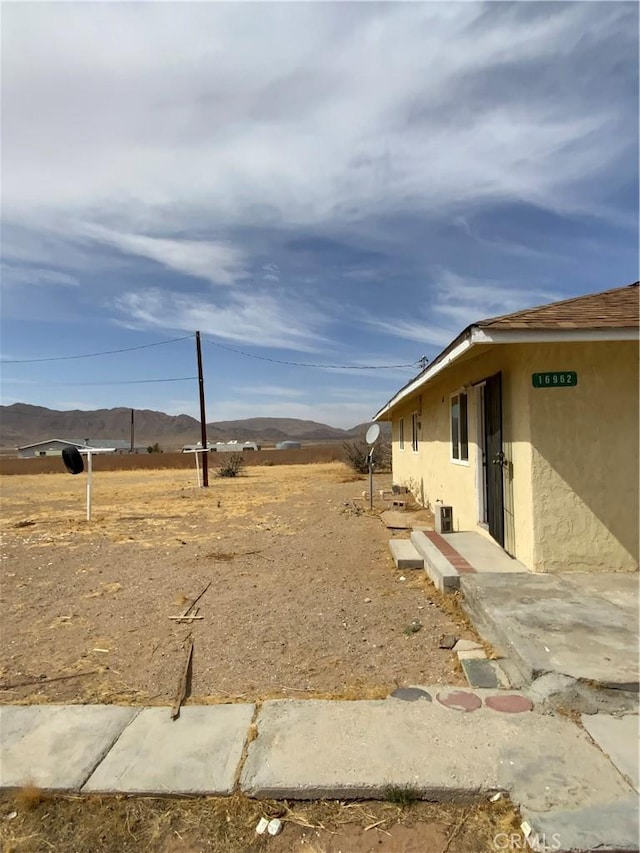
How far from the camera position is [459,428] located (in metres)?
8.66

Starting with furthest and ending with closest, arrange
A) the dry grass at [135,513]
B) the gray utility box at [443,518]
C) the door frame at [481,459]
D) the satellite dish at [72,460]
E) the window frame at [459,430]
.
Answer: the satellite dish at [72,460] < the dry grass at [135,513] < the window frame at [459,430] < the gray utility box at [443,518] < the door frame at [481,459]

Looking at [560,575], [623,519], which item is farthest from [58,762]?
[623,519]

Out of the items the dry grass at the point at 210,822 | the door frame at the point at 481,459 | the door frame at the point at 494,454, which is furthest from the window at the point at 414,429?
the dry grass at the point at 210,822

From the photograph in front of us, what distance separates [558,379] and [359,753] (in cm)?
393

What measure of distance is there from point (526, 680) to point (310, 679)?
139 centimetres

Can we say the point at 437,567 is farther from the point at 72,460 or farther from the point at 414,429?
the point at 72,460

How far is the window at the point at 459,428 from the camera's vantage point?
830 cm

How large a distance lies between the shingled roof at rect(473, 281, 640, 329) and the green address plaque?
0.51 m

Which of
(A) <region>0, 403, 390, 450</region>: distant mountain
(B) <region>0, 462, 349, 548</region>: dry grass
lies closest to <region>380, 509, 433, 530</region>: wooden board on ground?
(B) <region>0, 462, 349, 548</region>: dry grass

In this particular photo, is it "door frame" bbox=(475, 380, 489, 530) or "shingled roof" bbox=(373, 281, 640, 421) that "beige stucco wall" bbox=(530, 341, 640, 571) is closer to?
"shingled roof" bbox=(373, 281, 640, 421)

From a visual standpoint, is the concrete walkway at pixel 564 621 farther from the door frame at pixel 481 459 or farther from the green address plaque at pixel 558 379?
the door frame at pixel 481 459

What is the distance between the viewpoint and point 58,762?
2756mm

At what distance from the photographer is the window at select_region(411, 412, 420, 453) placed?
46.0 ft

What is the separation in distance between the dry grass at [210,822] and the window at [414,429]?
11.5m
